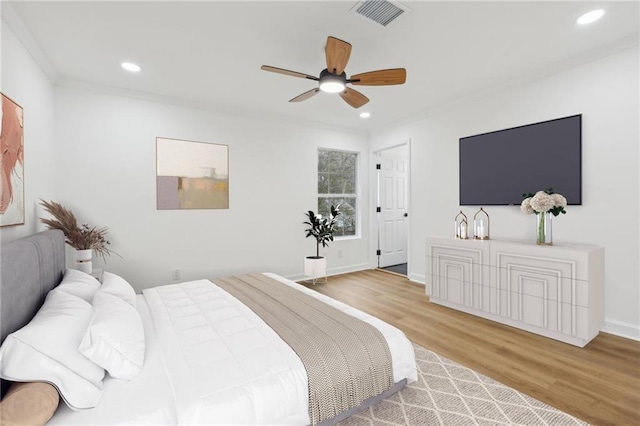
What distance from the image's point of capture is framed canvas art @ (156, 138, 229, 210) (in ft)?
12.3

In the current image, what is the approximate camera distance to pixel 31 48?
2.47 m

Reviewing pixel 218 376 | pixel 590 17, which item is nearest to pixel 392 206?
pixel 590 17

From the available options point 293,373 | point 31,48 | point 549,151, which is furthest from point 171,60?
point 549,151

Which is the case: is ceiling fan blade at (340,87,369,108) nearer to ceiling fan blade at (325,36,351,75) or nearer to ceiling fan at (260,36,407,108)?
ceiling fan at (260,36,407,108)

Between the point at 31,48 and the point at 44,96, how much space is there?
1.70 feet

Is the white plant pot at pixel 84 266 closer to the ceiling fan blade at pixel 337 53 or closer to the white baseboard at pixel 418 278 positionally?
the ceiling fan blade at pixel 337 53

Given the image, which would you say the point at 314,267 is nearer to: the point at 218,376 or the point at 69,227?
the point at 69,227

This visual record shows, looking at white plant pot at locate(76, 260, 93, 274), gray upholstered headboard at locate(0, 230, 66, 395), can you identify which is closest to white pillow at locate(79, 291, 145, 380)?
gray upholstered headboard at locate(0, 230, 66, 395)

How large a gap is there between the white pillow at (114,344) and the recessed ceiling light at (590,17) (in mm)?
3671

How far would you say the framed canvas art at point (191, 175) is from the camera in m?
3.74

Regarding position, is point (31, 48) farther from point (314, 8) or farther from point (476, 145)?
point (476, 145)

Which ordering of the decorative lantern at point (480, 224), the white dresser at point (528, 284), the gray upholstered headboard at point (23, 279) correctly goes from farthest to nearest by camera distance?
the decorative lantern at point (480, 224)
the white dresser at point (528, 284)
the gray upholstered headboard at point (23, 279)

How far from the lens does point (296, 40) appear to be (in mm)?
2500

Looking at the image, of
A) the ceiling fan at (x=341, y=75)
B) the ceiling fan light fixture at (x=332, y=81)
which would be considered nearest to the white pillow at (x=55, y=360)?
the ceiling fan at (x=341, y=75)
